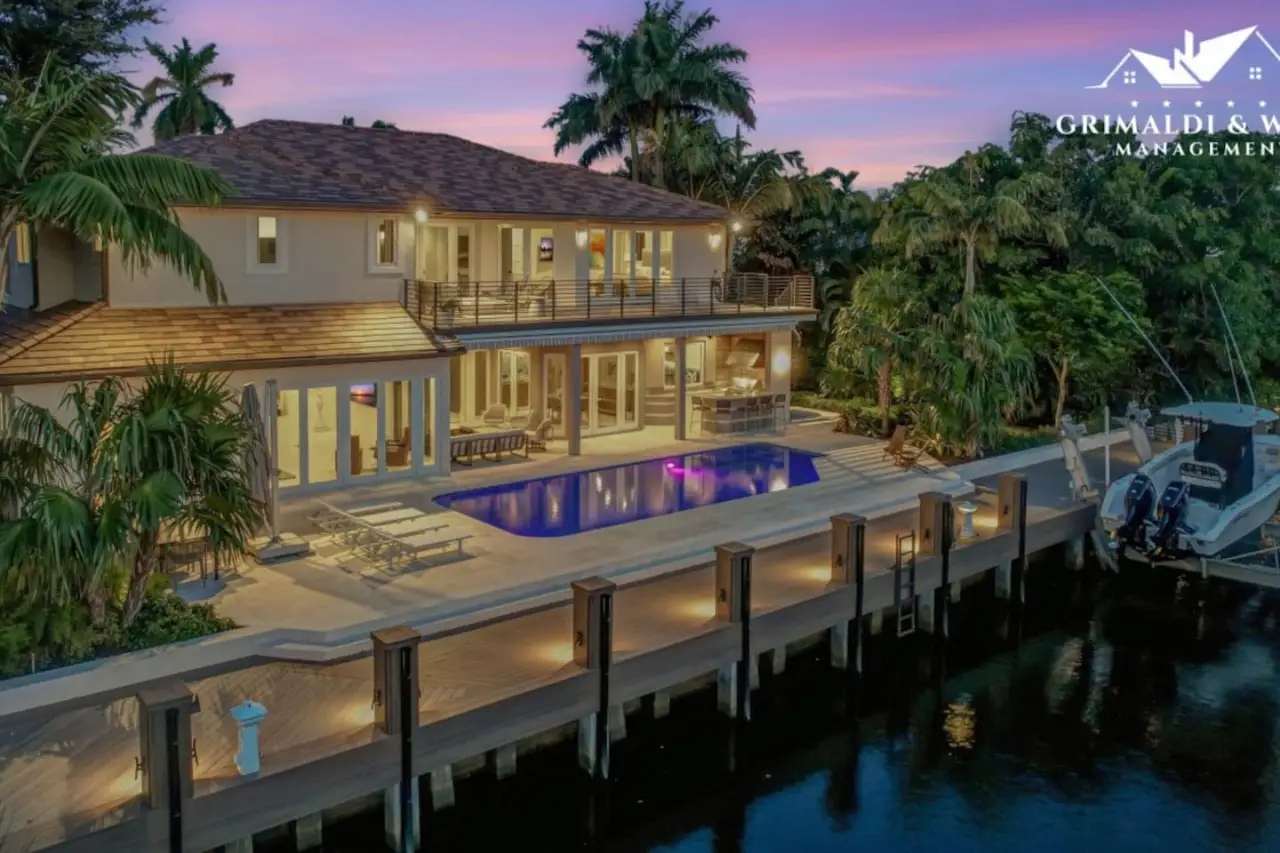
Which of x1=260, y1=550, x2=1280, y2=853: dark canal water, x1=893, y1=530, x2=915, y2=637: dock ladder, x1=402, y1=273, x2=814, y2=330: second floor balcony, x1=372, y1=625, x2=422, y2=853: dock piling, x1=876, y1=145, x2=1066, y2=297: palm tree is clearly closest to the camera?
x1=372, y1=625, x2=422, y2=853: dock piling

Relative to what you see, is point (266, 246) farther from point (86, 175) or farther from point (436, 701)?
point (436, 701)

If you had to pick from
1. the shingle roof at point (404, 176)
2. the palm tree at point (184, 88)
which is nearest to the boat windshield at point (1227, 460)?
the shingle roof at point (404, 176)

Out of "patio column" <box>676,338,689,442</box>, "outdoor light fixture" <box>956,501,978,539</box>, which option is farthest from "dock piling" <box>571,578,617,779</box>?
"patio column" <box>676,338,689,442</box>

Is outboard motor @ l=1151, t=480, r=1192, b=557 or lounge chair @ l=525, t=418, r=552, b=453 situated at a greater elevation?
lounge chair @ l=525, t=418, r=552, b=453

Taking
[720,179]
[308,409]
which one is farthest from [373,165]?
[720,179]

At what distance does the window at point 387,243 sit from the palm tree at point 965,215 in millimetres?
15345

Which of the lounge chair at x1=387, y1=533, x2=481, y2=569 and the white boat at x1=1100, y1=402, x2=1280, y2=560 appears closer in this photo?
the lounge chair at x1=387, y1=533, x2=481, y2=569

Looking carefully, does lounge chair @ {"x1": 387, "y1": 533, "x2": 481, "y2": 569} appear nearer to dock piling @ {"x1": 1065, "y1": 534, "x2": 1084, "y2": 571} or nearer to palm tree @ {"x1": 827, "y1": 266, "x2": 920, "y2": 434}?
dock piling @ {"x1": 1065, "y1": 534, "x2": 1084, "y2": 571}

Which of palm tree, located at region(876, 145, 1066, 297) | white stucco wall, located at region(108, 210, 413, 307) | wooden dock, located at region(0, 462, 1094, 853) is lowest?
wooden dock, located at region(0, 462, 1094, 853)

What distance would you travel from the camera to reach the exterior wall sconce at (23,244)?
22812mm

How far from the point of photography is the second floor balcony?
2639 centimetres

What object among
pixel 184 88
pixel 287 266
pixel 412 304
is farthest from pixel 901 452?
pixel 184 88

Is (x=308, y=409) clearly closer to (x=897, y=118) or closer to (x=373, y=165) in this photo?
(x=373, y=165)

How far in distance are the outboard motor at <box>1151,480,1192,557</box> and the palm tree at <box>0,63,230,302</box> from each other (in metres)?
16.9
